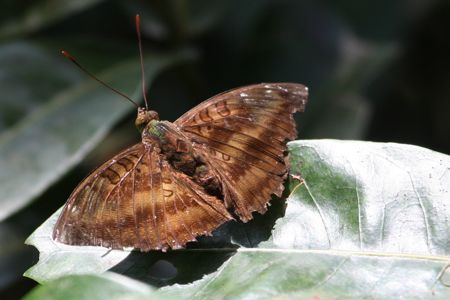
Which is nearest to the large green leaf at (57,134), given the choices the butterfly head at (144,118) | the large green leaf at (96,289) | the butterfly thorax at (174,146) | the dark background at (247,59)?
the dark background at (247,59)

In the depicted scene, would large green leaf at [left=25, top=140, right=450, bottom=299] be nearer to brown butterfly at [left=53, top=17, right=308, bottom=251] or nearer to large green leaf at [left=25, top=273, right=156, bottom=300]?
brown butterfly at [left=53, top=17, right=308, bottom=251]

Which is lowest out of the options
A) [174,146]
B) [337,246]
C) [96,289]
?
[337,246]

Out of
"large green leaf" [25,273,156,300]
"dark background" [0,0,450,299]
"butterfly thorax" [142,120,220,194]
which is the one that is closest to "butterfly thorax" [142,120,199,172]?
"butterfly thorax" [142,120,220,194]

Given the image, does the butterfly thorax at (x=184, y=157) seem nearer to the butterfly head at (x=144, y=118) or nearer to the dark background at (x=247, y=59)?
the butterfly head at (x=144, y=118)

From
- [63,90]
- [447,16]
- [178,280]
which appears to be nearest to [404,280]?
[178,280]

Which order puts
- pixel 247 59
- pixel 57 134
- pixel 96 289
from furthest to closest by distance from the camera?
pixel 247 59 < pixel 57 134 < pixel 96 289

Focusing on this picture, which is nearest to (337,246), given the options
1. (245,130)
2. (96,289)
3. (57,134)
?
(245,130)

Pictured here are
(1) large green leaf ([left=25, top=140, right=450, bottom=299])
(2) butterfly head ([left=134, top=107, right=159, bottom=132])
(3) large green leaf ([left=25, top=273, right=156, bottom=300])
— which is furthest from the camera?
(2) butterfly head ([left=134, top=107, right=159, bottom=132])

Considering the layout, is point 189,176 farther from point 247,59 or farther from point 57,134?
point 247,59
